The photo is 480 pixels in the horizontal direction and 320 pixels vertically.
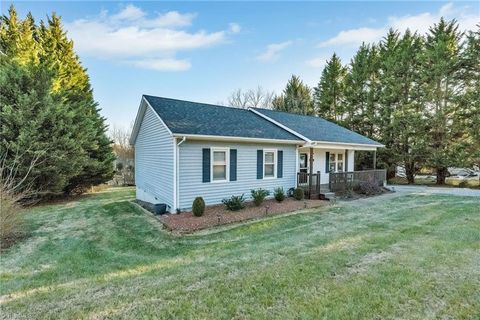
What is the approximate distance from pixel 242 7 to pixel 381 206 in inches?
431

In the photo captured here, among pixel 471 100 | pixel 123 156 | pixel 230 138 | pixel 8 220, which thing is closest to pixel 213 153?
pixel 230 138

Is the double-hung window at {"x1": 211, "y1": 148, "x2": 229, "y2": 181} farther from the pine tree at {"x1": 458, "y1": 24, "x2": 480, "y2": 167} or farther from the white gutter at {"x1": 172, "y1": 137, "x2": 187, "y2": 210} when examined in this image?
the pine tree at {"x1": 458, "y1": 24, "x2": 480, "y2": 167}

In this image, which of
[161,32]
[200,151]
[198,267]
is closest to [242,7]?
[161,32]

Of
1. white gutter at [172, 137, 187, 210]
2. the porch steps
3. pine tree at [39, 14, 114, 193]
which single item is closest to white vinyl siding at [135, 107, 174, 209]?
white gutter at [172, 137, 187, 210]

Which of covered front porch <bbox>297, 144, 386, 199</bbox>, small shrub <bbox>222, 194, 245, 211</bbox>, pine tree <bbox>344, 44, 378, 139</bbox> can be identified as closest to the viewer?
small shrub <bbox>222, 194, 245, 211</bbox>

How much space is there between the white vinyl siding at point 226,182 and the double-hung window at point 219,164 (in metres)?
0.20

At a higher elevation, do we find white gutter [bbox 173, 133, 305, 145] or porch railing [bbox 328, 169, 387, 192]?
white gutter [bbox 173, 133, 305, 145]

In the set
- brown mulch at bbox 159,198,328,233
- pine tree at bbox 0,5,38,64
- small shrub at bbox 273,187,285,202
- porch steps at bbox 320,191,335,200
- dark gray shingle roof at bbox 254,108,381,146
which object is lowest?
brown mulch at bbox 159,198,328,233

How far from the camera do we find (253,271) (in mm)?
4535

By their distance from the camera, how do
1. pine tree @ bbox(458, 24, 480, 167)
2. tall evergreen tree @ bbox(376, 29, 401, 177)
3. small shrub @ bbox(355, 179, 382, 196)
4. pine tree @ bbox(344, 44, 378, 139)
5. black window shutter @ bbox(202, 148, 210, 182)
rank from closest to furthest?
black window shutter @ bbox(202, 148, 210, 182) < small shrub @ bbox(355, 179, 382, 196) < pine tree @ bbox(458, 24, 480, 167) < tall evergreen tree @ bbox(376, 29, 401, 177) < pine tree @ bbox(344, 44, 378, 139)

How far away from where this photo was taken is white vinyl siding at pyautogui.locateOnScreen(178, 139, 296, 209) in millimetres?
9297

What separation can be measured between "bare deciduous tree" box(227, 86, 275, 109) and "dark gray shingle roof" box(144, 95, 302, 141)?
1085 inches

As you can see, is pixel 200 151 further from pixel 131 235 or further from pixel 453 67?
pixel 453 67

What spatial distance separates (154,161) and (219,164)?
329 cm
